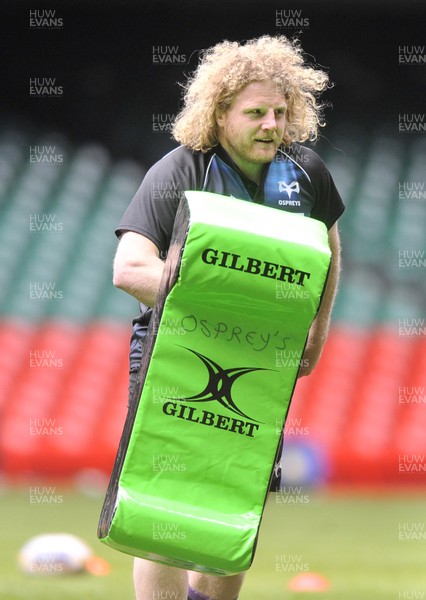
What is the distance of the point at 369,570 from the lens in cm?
518

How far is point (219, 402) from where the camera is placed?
300 cm

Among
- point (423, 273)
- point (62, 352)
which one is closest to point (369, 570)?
point (62, 352)


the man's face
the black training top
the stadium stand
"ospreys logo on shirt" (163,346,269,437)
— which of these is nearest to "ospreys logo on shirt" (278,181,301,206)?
the black training top

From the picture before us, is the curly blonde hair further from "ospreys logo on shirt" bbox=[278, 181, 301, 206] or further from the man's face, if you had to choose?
"ospreys logo on shirt" bbox=[278, 181, 301, 206]

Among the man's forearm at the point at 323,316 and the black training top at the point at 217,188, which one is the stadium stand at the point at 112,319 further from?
the black training top at the point at 217,188

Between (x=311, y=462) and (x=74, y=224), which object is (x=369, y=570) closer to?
(x=311, y=462)

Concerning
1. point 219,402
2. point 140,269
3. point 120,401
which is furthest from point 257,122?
point 120,401

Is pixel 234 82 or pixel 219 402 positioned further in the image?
pixel 234 82

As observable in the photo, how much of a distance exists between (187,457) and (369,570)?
2.47 m

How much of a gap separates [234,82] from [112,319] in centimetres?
746

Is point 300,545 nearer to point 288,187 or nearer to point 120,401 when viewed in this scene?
point 288,187

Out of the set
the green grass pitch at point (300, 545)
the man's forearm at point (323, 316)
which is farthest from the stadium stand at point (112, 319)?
the man's forearm at point (323, 316)

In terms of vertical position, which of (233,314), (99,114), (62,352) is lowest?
(62,352)

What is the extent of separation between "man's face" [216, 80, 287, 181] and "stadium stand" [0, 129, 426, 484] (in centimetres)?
573
